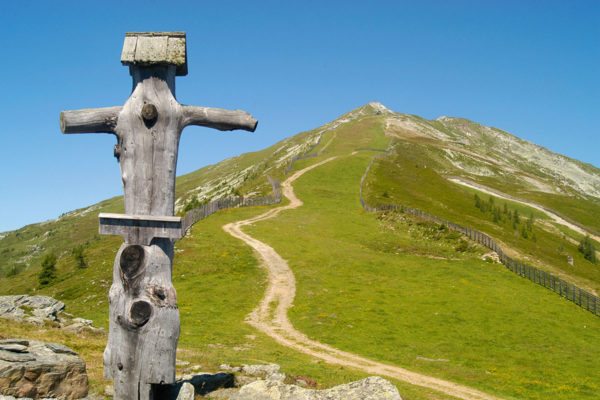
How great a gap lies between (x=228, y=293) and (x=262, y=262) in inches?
311

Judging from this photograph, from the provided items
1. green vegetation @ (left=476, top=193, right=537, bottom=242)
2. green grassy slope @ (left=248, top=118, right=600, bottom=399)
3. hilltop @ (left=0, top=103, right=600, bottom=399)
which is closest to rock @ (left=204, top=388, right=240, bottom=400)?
hilltop @ (left=0, top=103, right=600, bottom=399)

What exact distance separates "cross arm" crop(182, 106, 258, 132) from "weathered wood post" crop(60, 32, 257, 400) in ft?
0.12

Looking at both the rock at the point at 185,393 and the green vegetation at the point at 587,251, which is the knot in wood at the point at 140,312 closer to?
the rock at the point at 185,393

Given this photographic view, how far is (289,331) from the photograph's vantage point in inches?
1326

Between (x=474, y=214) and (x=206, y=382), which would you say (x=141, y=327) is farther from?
(x=474, y=214)

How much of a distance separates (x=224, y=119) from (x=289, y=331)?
2659cm

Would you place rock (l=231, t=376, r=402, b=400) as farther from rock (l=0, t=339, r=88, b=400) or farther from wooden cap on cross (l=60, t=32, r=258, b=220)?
wooden cap on cross (l=60, t=32, r=258, b=220)

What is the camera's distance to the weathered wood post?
800 cm

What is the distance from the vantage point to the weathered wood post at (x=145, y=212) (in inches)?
315

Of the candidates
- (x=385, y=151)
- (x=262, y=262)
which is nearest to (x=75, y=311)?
(x=262, y=262)

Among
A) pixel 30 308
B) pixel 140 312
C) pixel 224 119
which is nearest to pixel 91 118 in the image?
pixel 224 119

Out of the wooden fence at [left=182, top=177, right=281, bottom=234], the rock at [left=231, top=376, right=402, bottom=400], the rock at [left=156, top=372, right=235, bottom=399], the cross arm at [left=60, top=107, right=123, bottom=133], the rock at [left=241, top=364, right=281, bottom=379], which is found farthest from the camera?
the wooden fence at [left=182, top=177, right=281, bottom=234]

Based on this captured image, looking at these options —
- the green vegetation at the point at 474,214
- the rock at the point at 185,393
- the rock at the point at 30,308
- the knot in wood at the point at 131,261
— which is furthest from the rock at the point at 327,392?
the green vegetation at the point at 474,214

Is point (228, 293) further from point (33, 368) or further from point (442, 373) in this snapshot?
point (33, 368)
